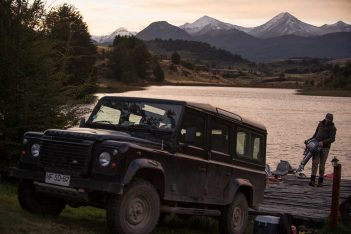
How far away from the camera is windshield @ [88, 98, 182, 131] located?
9.27 m

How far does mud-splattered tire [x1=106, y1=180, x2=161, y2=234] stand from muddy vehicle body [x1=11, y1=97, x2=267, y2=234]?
0.05 feet

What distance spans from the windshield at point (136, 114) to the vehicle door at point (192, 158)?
9.2 inches

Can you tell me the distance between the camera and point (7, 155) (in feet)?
46.3

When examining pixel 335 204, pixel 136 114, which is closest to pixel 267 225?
pixel 136 114

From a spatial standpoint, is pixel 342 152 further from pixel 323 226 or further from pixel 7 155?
pixel 7 155

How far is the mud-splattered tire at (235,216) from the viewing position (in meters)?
10.6

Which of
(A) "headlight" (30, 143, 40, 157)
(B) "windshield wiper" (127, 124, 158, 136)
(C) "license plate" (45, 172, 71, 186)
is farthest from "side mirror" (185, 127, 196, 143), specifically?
(A) "headlight" (30, 143, 40, 157)

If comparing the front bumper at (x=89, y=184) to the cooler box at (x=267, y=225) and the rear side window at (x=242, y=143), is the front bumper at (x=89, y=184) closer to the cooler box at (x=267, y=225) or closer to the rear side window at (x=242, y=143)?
the cooler box at (x=267, y=225)

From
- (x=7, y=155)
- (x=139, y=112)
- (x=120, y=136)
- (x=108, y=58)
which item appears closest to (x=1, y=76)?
(x=7, y=155)

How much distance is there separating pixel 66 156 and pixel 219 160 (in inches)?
121

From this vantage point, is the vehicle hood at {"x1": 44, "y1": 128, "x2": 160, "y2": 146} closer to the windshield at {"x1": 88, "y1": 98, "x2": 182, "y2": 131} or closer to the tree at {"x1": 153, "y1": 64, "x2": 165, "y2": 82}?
the windshield at {"x1": 88, "y1": 98, "x2": 182, "y2": 131}

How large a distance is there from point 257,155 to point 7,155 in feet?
20.5

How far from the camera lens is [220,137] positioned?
408 inches

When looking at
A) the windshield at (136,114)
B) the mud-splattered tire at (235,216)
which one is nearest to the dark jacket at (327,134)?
the mud-splattered tire at (235,216)
